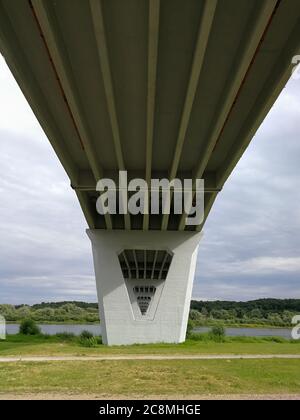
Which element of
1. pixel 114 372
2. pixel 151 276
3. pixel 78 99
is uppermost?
pixel 78 99

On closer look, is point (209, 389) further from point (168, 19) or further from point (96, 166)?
point (96, 166)

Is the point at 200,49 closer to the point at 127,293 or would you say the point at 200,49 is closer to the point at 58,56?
the point at 58,56

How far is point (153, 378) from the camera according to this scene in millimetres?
10398

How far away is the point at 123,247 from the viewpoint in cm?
2581

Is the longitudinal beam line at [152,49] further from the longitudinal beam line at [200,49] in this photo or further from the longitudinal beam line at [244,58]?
the longitudinal beam line at [244,58]

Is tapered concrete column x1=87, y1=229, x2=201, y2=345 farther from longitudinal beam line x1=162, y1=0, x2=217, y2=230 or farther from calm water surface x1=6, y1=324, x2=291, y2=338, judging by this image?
longitudinal beam line x1=162, y1=0, x2=217, y2=230

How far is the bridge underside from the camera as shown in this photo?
31.0 feet

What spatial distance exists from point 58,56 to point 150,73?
2195 millimetres

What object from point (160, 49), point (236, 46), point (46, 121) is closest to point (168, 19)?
point (160, 49)

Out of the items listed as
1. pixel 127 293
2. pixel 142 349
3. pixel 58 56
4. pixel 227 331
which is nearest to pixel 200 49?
pixel 58 56

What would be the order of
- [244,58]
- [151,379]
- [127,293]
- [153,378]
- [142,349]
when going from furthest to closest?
1. [127,293]
2. [142,349]
3. [153,378]
4. [151,379]
5. [244,58]

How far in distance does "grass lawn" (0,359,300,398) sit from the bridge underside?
23.4 ft

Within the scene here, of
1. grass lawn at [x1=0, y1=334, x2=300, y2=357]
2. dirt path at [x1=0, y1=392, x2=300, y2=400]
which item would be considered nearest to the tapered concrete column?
grass lawn at [x1=0, y1=334, x2=300, y2=357]
